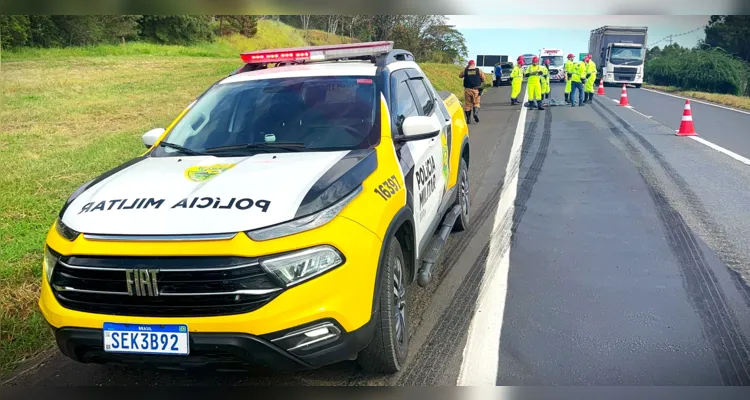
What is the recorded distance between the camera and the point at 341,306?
296cm

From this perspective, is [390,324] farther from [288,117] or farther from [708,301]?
[708,301]

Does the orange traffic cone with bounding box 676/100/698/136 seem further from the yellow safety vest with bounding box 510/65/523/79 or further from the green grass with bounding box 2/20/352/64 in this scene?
the green grass with bounding box 2/20/352/64

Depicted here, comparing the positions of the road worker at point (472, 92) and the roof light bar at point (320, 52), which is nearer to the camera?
the roof light bar at point (320, 52)

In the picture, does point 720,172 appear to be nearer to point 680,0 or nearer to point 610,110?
point 680,0

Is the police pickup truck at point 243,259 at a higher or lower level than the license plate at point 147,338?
higher

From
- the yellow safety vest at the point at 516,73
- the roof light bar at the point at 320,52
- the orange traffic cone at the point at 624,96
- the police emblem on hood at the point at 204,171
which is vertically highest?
the yellow safety vest at the point at 516,73

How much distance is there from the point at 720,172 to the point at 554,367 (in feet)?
20.5

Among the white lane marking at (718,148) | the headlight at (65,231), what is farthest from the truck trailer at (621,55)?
the headlight at (65,231)

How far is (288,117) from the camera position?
421cm

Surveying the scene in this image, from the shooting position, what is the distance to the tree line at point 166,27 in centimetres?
407

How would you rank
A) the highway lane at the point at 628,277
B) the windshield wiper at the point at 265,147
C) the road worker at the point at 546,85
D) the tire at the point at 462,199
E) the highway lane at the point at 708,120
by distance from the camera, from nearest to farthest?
the highway lane at the point at 628,277 → the windshield wiper at the point at 265,147 → the tire at the point at 462,199 → the highway lane at the point at 708,120 → the road worker at the point at 546,85

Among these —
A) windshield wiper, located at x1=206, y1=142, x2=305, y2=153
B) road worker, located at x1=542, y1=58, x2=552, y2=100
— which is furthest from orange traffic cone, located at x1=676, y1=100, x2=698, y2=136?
windshield wiper, located at x1=206, y1=142, x2=305, y2=153

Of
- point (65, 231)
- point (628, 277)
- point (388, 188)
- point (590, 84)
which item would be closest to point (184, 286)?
point (65, 231)

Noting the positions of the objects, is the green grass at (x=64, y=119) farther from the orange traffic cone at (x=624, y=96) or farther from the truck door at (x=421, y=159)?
the orange traffic cone at (x=624, y=96)
